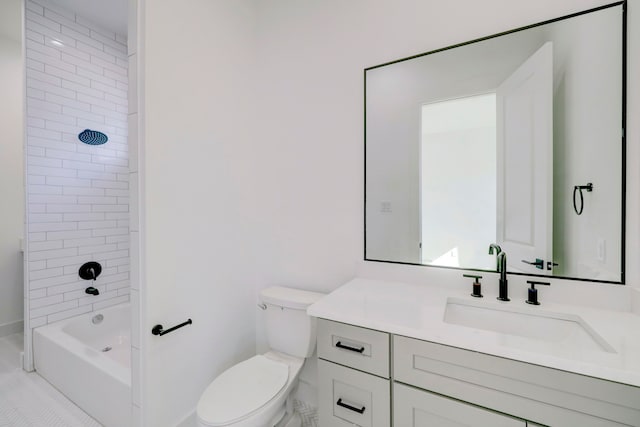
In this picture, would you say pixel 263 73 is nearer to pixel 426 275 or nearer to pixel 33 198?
pixel 426 275

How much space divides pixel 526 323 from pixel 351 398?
759 millimetres

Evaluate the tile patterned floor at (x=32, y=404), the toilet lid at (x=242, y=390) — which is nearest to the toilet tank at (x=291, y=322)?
the toilet lid at (x=242, y=390)

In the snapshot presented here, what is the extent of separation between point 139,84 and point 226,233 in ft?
2.98

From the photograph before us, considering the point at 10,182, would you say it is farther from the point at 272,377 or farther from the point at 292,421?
the point at 292,421

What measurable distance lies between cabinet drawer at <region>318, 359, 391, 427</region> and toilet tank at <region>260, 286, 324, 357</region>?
40 cm

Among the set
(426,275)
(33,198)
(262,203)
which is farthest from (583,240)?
(33,198)

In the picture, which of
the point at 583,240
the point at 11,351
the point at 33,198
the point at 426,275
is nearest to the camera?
the point at 583,240

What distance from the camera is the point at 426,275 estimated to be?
4.61 feet

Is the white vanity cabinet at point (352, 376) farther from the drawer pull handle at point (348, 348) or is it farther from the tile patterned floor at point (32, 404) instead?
the tile patterned floor at point (32, 404)

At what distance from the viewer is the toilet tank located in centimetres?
153

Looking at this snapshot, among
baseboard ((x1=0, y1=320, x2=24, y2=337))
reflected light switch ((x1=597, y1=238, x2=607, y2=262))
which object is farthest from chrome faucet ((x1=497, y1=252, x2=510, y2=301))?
baseboard ((x1=0, y1=320, x2=24, y2=337))

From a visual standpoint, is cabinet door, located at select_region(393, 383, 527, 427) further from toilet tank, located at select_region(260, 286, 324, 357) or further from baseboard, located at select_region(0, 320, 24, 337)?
baseboard, located at select_region(0, 320, 24, 337)

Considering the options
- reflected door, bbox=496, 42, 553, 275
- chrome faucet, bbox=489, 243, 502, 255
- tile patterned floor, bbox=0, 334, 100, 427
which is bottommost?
tile patterned floor, bbox=0, 334, 100, 427

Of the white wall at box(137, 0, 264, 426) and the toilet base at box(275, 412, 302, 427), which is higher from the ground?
the white wall at box(137, 0, 264, 426)
